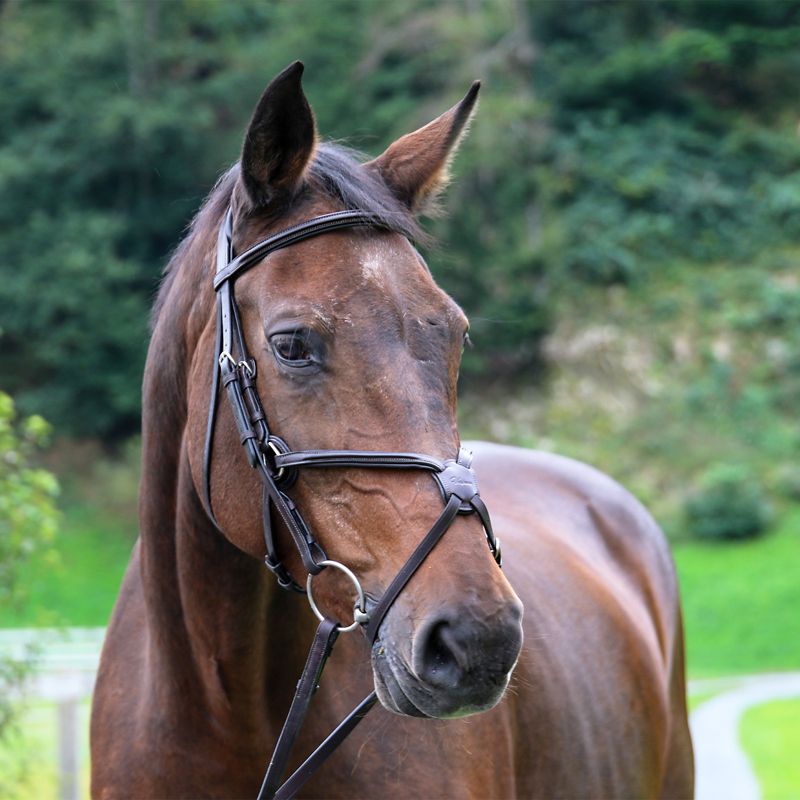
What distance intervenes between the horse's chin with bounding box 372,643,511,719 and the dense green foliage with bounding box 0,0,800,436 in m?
23.1

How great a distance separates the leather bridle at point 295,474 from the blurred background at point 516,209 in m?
19.1

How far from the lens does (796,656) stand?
648 inches

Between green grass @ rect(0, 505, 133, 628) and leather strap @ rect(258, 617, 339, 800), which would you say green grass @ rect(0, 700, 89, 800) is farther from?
green grass @ rect(0, 505, 133, 628)

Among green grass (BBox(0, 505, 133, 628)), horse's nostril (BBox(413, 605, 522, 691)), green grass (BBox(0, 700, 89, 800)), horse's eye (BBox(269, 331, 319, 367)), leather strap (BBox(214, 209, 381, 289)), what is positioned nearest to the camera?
horse's nostril (BBox(413, 605, 522, 691))

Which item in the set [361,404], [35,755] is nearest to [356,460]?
[361,404]

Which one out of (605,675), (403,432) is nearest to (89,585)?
(605,675)

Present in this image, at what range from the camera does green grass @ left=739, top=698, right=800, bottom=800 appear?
855 cm

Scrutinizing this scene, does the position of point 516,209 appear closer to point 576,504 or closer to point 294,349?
point 576,504

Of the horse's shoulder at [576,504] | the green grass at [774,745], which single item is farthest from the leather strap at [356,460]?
the green grass at [774,745]

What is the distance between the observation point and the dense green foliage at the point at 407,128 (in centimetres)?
2570

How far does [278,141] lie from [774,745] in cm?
906

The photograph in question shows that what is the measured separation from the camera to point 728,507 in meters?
20.9

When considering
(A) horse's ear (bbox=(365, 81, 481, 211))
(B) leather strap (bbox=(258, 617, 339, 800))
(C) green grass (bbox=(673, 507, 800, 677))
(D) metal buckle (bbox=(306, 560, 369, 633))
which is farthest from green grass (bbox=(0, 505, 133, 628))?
(D) metal buckle (bbox=(306, 560, 369, 633))

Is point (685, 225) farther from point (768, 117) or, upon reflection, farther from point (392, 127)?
point (392, 127)
